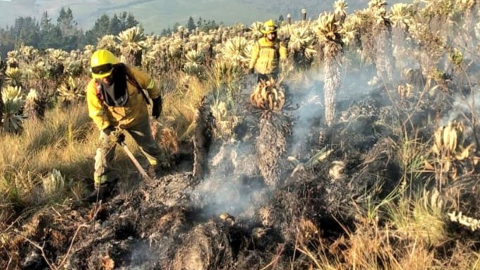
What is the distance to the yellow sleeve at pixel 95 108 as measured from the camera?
4.96 metres

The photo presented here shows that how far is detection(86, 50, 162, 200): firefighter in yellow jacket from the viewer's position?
15.7 ft

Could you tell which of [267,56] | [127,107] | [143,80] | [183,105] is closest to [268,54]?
[267,56]

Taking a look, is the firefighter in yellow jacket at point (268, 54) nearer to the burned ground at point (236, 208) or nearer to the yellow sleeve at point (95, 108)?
the burned ground at point (236, 208)

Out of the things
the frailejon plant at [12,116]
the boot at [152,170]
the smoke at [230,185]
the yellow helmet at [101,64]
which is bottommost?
the boot at [152,170]

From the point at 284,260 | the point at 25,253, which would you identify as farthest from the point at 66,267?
the point at 284,260

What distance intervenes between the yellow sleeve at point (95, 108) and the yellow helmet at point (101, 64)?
0.83ft

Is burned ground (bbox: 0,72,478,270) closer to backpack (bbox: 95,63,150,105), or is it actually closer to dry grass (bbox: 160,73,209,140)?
backpack (bbox: 95,63,150,105)

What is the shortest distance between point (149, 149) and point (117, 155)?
0.54 metres

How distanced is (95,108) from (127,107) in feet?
1.14

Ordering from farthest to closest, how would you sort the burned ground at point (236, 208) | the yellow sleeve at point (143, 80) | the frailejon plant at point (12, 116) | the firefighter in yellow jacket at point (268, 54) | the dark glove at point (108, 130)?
the firefighter in yellow jacket at point (268, 54) → the frailejon plant at point (12, 116) → the dark glove at point (108, 130) → the yellow sleeve at point (143, 80) → the burned ground at point (236, 208)

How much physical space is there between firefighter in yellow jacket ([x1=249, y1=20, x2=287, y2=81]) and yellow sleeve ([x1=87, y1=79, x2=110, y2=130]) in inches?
136

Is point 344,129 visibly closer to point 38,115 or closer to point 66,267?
point 66,267

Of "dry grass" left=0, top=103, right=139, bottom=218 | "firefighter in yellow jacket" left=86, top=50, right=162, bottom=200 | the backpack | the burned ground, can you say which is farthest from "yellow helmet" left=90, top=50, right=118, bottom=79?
"dry grass" left=0, top=103, right=139, bottom=218

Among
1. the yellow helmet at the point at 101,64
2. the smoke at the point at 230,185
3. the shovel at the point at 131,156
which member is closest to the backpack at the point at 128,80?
the yellow helmet at the point at 101,64
